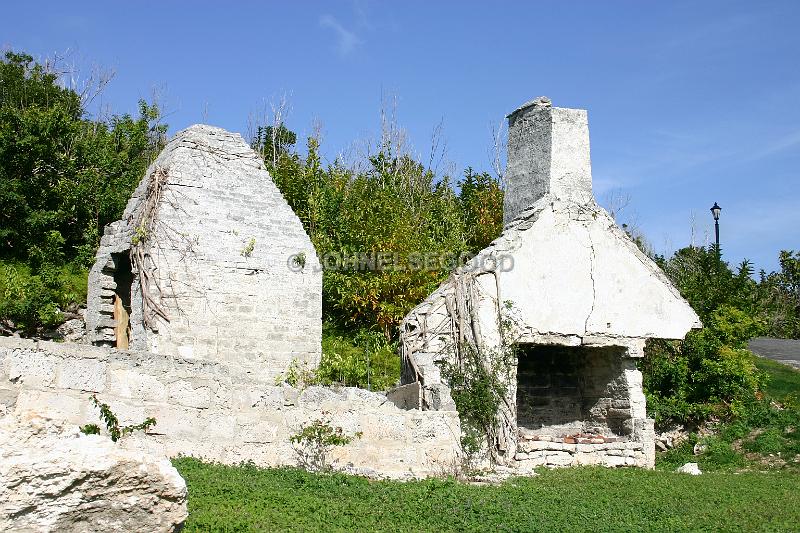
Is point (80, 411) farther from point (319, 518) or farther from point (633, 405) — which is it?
point (633, 405)

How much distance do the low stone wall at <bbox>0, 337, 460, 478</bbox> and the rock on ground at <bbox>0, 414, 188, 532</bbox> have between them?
2.39 metres

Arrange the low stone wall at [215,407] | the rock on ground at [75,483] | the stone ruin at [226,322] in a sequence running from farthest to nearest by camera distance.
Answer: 1. the stone ruin at [226,322]
2. the low stone wall at [215,407]
3. the rock on ground at [75,483]

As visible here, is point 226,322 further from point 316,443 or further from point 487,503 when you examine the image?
point 487,503

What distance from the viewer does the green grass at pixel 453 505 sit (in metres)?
6.40

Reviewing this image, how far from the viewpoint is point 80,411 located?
7.13m

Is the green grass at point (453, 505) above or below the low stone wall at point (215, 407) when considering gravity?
below

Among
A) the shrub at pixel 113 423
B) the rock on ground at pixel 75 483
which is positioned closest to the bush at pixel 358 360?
the shrub at pixel 113 423

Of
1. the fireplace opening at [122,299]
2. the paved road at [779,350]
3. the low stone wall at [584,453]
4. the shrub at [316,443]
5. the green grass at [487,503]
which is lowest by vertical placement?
the low stone wall at [584,453]

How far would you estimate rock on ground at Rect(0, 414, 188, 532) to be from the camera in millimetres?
3908

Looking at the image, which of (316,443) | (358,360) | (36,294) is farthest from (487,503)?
(36,294)

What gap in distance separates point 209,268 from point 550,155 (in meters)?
5.86

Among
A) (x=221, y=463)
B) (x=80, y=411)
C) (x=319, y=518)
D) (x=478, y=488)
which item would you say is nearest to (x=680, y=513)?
(x=478, y=488)

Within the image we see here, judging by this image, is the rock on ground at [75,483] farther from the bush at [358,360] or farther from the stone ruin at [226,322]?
the bush at [358,360]

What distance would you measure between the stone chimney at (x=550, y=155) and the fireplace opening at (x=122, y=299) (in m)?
6.68
